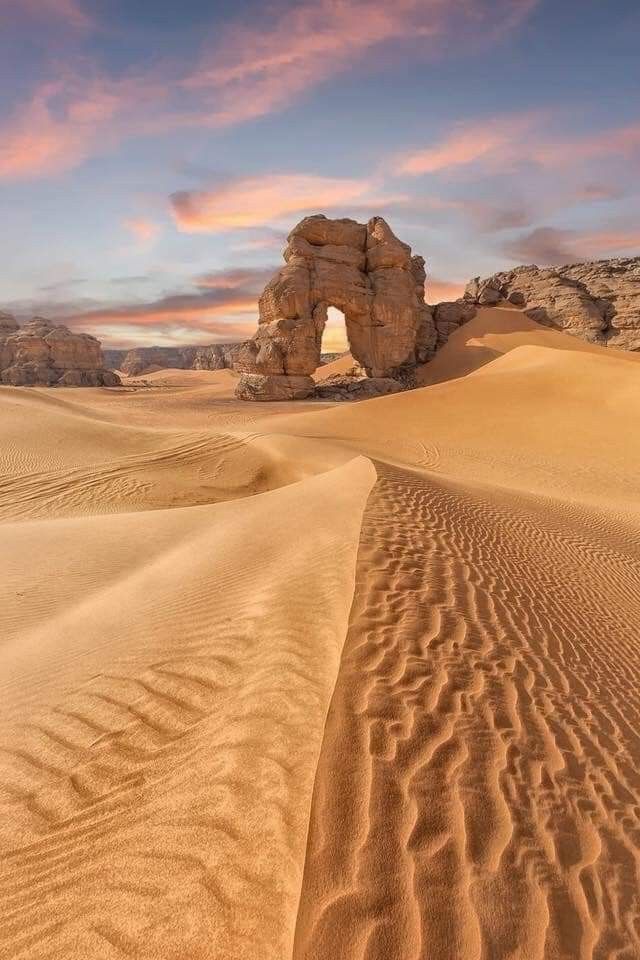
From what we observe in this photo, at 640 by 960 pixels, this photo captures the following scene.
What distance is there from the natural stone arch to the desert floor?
2336 centimetres

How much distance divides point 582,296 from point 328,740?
1779 inches

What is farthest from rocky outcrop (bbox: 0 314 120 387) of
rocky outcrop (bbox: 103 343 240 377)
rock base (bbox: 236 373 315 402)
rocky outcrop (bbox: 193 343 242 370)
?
rocky outcrop (bbox: 193 343 242 370)

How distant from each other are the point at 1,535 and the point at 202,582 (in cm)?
519

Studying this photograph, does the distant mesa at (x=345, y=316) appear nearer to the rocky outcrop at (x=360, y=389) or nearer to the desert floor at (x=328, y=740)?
the rocky outcrop at (x=360, y=389)

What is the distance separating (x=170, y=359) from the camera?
10800 centimetres

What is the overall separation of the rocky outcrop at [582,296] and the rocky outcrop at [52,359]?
3687 centimetres

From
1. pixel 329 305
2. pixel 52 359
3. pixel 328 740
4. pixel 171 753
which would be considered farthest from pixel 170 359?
pixel 328 740

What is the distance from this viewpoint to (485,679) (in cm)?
328

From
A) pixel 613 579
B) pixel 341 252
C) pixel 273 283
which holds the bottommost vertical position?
pixel 613 579

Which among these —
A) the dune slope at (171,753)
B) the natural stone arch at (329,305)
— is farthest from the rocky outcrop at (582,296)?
the dune slope at (171,753)

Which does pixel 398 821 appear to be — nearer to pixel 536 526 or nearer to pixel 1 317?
pixel 536 526

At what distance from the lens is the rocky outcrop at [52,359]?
1871 inches

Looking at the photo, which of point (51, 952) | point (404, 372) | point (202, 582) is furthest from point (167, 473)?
point (404, 372)

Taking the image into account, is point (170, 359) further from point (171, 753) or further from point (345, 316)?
point (171, 753)
